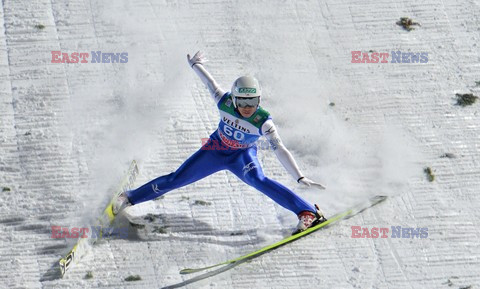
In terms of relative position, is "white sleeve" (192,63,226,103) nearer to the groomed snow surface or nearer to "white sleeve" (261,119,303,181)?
"white sleeve" (261,119,303,181)

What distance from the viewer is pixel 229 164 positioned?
296 inches

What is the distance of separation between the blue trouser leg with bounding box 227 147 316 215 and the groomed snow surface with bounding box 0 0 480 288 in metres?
0.40

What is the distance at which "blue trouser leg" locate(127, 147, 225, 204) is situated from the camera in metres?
7.51

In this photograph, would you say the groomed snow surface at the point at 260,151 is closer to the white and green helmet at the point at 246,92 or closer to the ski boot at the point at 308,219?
the ski boot at the point at 308,219

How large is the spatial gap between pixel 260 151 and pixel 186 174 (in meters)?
1.29

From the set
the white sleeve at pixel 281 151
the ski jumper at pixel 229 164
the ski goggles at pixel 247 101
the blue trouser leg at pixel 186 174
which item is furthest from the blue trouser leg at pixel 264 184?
the ski goggles at pixel 247 101

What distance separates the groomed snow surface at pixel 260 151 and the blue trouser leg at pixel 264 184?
1.30 feet

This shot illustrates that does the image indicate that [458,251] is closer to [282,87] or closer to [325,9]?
[282,87]

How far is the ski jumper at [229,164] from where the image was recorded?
734 centimetres

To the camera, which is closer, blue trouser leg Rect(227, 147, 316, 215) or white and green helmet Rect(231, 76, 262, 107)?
white and green helmet Rect(231, 76, 262, 107)

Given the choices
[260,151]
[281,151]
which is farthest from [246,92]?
[260,151]

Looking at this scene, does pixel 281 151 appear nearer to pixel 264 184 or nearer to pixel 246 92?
pixel 264 184

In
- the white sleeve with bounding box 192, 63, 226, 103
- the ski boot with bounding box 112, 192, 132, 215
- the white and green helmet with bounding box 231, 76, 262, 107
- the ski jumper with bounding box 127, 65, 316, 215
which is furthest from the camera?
the ski boot with bounding box 112, 192, 132, 215

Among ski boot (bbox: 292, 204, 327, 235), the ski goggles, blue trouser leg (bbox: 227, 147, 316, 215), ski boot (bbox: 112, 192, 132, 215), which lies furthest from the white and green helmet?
ski boot (bbox: 112, 192, 132, 215)
